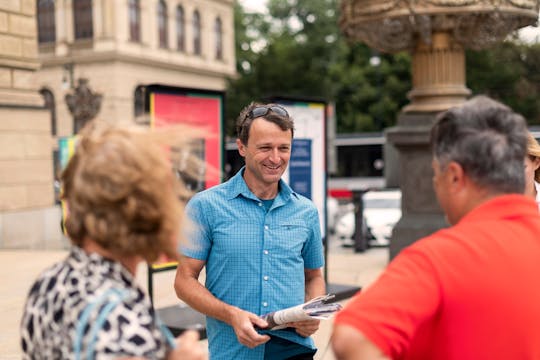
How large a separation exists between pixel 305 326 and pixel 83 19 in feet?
139

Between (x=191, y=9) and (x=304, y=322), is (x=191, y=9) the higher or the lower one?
the higher one

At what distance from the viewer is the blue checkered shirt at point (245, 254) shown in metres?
3.04

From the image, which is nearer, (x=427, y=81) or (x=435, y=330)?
(x=435, y=330)

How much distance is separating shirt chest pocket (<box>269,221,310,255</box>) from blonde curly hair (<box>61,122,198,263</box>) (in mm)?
1449

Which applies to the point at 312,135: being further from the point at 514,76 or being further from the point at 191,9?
the point at 191,9

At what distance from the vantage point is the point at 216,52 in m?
49.8

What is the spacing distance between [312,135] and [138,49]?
3698 centimetres

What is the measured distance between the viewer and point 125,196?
1.57 m

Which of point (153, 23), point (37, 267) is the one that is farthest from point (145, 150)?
point (153, 23)

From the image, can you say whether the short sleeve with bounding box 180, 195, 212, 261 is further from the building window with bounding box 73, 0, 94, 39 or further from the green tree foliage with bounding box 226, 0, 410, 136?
the green tree foliage with bounding box 226, 0, 410, 136

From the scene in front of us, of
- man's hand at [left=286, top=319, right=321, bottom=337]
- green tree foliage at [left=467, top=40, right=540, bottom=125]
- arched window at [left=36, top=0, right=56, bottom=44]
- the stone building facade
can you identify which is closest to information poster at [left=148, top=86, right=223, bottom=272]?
man's hand at [left=286, top=319, right=321, bottom=337]

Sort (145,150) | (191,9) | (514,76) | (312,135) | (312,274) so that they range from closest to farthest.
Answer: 1. (145,150)
2. (312,274)
3. (312,135)
4. (514,76)
5. (191,9)

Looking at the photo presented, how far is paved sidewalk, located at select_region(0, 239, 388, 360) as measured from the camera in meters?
6.10

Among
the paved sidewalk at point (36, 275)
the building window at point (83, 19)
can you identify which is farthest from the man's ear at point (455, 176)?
the building window at point (83, 19)
